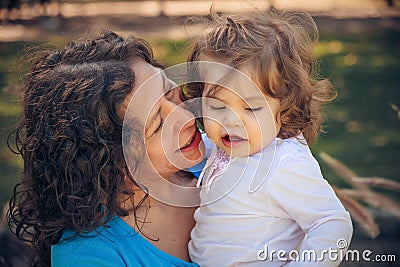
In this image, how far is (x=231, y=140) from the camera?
80.5 inches

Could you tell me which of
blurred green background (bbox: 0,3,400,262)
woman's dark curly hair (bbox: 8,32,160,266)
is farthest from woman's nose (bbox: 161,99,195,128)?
blurred green background (bbox: 0,3,400,262)

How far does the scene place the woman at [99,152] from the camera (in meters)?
2.02

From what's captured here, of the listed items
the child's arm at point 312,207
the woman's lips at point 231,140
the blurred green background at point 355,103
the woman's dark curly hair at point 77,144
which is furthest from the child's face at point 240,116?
the blurred green background at point 355,103

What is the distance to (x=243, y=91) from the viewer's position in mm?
1974

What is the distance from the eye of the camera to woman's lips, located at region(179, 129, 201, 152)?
2090 mm

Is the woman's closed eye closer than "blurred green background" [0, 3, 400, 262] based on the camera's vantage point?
Yes

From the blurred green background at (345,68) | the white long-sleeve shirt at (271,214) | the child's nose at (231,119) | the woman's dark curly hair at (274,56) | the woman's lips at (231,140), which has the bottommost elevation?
the blurred green background at (345,68)

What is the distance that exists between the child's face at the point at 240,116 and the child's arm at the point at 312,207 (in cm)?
10

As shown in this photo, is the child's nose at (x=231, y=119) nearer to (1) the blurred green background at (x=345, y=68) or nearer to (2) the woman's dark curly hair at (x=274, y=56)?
(2) the woman's dark curly hair at (x=274, y=56)

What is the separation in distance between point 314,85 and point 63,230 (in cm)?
83

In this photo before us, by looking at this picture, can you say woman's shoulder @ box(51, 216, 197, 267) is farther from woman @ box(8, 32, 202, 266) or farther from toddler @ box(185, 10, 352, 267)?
toddler @ box(185, 10, 352, 267)

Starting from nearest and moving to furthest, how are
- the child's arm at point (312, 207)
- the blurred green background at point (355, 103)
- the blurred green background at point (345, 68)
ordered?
the child's arm at point (312, 207), the blurred green background at point (345, 68), the blurred green background at point (355, 103)

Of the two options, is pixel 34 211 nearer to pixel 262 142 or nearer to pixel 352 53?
pixel 262 142

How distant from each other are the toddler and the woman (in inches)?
4.1
